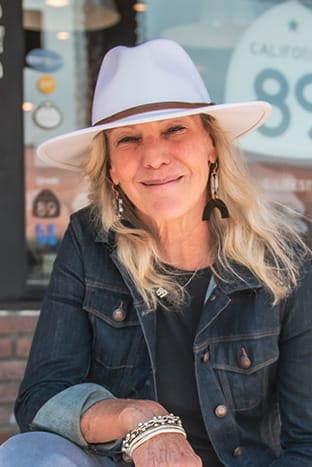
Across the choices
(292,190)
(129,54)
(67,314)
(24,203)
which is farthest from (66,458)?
(292,190)

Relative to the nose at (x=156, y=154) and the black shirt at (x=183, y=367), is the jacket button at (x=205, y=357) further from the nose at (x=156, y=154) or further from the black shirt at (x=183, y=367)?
the nose at (x=156, y=154)

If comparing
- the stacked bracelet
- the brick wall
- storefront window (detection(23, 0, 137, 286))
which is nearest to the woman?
the stacked bracelet

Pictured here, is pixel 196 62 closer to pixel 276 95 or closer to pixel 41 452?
pixel 276 95

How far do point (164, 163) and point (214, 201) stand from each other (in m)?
0.20

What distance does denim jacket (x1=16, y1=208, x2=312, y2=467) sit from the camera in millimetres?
2129

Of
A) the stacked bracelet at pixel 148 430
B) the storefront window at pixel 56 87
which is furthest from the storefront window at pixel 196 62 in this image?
the stacked bracelet at pixel 148 430

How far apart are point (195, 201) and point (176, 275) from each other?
0.21 m

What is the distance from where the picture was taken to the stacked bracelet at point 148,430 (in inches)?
73.3

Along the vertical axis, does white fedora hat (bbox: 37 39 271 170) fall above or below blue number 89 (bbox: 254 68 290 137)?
above

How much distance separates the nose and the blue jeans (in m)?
0.73

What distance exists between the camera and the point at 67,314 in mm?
2209

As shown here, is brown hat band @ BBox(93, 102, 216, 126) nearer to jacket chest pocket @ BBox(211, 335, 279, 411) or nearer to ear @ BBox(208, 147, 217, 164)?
ear @ BBox(208, 147, 217, 164)

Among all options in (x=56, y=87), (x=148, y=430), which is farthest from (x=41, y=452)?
(x=56, y=87)

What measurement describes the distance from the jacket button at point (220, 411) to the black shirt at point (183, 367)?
59 mm
